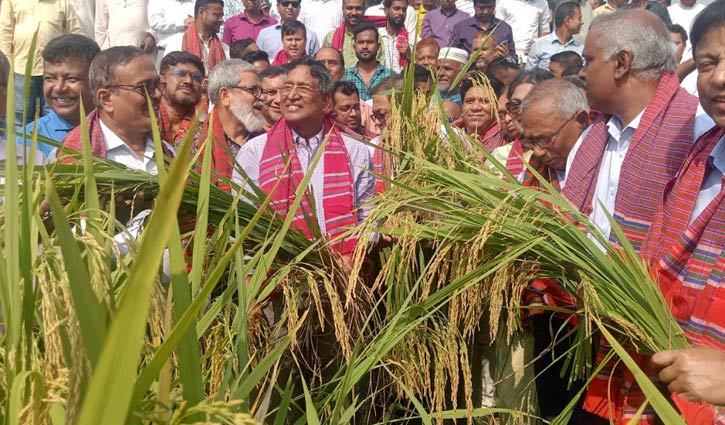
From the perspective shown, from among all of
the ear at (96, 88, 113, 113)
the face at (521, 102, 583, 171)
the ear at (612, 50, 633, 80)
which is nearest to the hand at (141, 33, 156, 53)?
the ear at (96, 88, 113, 113)

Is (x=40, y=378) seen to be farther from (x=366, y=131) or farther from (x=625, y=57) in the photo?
(x=366, y=131)

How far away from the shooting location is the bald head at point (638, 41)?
3172 mm

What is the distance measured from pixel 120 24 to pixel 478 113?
15.6 feet

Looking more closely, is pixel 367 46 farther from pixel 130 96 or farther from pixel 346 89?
pixel 130 96

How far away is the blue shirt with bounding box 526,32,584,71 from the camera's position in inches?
301

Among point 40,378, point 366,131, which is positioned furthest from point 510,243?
point 366,131

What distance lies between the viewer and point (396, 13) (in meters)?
7.38

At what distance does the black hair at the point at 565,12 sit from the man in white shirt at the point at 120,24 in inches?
140

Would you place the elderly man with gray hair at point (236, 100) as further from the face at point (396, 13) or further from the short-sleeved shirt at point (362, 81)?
the face at point (396, 13)

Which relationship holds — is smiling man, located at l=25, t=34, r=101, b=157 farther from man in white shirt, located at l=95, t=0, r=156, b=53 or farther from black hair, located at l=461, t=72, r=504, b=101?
man in white shirt, located at l=95, t=0, r=156, b=53

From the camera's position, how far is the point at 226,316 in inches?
65.7

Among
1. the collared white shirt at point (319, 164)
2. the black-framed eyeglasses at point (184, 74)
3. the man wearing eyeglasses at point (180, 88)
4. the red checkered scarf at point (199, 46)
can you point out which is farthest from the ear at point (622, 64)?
the red checkered scarf at point (199, 46)

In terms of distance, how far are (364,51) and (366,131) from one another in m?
1.60

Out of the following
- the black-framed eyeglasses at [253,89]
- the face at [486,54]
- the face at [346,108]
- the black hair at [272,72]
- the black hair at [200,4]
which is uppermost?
the black hair at [200,4]
